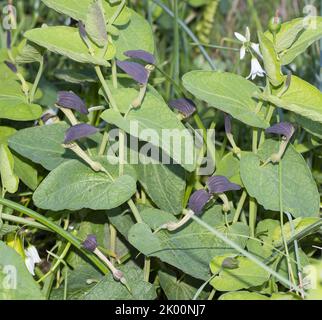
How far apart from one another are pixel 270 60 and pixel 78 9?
274 millimetres

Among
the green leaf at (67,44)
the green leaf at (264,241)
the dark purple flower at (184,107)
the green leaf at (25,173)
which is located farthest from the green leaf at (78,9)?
the green leaf at (264,241)

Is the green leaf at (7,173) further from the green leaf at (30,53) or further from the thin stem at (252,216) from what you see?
the thin stem at (252,216)

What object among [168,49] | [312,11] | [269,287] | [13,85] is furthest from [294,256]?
[168,49]

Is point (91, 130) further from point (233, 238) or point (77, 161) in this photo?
point (233, 238)

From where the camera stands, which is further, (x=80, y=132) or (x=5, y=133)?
(x=5, y=133)

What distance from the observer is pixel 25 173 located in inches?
43.4

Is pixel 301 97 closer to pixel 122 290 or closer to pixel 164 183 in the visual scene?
pixel 164 183

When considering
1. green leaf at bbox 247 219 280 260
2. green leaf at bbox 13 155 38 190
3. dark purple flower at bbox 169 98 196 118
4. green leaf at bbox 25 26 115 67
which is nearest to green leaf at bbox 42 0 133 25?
green leaf at bbox 25 26 115 67

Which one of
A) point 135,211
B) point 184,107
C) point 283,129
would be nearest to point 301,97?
point 283,129

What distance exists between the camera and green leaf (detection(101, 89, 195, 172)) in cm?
88

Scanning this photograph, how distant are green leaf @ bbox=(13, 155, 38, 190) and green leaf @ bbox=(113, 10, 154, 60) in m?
0.21

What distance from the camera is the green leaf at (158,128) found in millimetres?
879

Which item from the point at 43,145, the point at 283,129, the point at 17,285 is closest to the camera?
the point at 17,285

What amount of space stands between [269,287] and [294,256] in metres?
0.06
